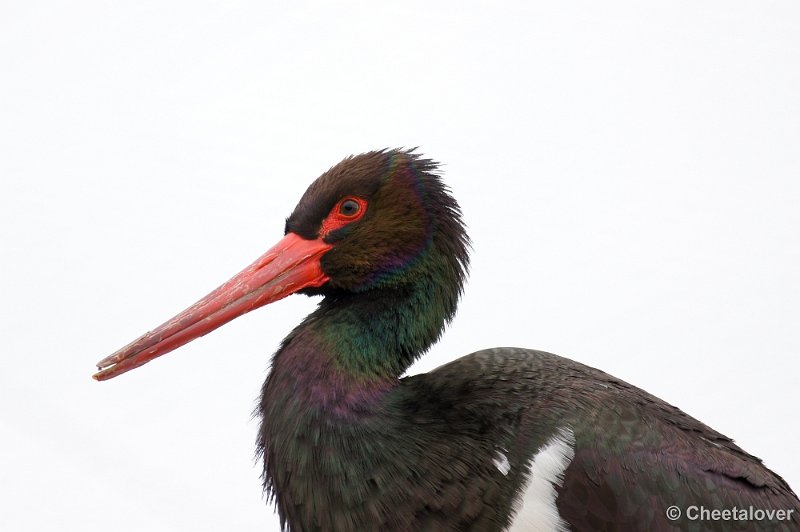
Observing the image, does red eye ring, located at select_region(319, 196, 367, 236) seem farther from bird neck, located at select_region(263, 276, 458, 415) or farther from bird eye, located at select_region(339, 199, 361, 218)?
bird neck, located at select_region(263, 276, 458, 415)

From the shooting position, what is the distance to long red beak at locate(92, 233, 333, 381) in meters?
3.30

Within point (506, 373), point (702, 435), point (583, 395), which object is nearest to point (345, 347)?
point (506, 373)

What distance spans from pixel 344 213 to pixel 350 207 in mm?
32

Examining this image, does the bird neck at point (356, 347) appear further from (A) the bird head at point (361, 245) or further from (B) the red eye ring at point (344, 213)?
(B) the red eye ring at point (344, 213)

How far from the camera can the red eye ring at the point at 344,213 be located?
356 cm

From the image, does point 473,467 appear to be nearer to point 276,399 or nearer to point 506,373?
point 506,373

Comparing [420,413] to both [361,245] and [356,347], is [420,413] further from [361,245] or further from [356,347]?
[361,245]

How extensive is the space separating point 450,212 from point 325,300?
59cm

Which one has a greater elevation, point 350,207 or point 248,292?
point 350,207

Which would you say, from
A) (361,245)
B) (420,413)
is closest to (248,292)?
(361,245)

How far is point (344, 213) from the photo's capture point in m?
3.57

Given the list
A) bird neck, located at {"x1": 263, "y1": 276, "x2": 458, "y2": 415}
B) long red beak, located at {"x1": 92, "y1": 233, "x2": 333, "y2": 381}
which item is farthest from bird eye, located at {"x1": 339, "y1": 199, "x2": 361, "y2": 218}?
bird neck, located at {"x1": 263, "y1": 276, "x2": 458, "y2": 415}

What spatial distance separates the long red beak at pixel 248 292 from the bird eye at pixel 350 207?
0.14 meters

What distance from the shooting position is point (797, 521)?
3.37 m
